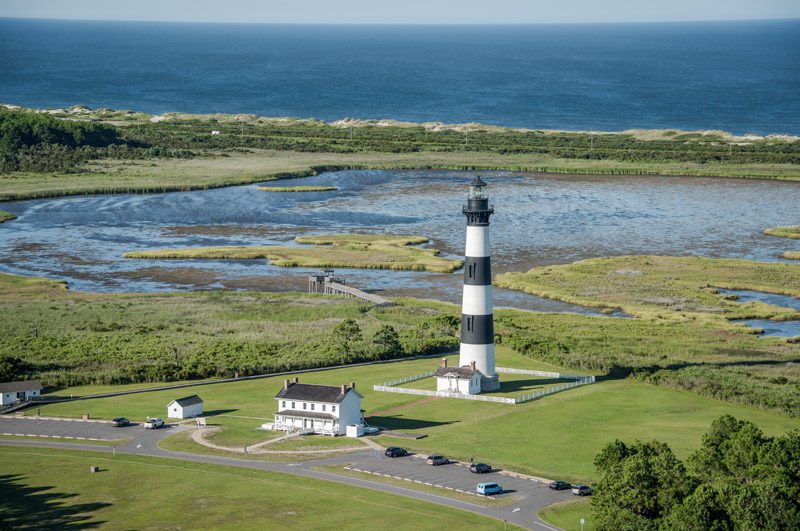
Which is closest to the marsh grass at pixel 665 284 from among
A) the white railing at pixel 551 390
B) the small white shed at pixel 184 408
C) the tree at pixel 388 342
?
the tree at pixel 388 342

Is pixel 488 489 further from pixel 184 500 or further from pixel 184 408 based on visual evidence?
pixel 184 408

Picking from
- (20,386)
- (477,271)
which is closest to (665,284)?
(477,271)

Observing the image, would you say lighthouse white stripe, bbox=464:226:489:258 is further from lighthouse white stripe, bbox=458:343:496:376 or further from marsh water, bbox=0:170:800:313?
marsh water, bbox=0:170:800:313

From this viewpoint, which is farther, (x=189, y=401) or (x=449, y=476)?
(x=189, y=401)

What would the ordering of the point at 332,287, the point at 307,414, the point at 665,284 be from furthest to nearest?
1. the point at 665,284
2. the point at 332,287
3. the point at 307,414

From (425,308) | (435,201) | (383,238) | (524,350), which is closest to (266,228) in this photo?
(383,238)

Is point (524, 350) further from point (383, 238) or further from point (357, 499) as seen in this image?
point (383, 238)

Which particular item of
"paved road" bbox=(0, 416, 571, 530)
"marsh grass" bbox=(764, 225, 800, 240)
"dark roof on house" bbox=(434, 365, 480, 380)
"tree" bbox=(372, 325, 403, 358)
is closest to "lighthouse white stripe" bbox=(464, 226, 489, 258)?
"dark roof on house" bbox=(434, 365, 480, 380)

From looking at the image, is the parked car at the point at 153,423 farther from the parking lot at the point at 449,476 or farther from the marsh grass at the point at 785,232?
the marsh grass at the point at 785,232
